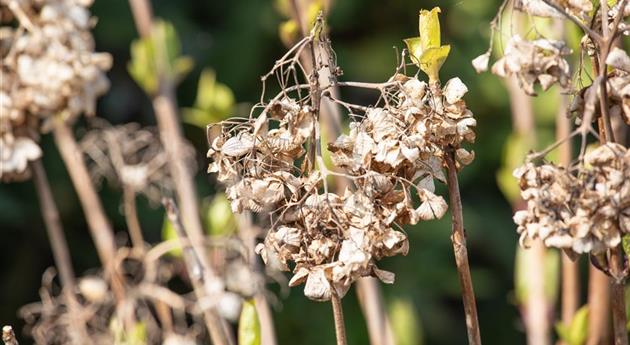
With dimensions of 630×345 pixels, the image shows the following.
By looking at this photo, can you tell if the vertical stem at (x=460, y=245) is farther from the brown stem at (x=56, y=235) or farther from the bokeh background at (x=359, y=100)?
the bokeh background at (x=359, y=100)

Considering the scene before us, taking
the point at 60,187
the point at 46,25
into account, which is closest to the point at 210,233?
the point at 46,25

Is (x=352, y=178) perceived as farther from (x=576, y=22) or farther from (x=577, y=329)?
(x=577, y=329)

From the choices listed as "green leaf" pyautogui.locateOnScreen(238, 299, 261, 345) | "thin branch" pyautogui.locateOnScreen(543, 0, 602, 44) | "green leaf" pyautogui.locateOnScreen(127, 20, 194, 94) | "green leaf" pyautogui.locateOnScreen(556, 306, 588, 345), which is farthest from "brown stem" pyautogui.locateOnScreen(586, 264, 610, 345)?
"green leaf" pyautogui.locateOnScreen(127, 20, 194, 94)

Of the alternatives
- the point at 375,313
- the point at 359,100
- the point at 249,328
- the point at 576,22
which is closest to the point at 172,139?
the point at 375,313

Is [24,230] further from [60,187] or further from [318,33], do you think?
[318,33]

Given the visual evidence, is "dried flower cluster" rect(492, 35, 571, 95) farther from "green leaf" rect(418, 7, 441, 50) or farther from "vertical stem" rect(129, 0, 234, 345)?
"vertical stem" rect(129, 0, 234, 345)

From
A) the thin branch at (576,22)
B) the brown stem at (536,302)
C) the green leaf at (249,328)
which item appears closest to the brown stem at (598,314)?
the brown stem at (536,302)

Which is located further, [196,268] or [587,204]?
[196,268]
